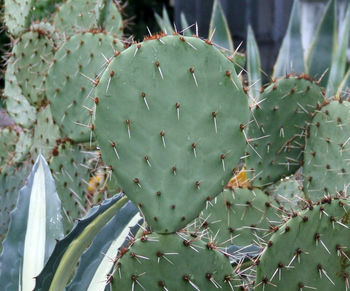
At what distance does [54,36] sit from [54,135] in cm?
41

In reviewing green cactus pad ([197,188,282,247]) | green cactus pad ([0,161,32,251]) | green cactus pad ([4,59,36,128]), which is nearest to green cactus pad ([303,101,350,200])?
green cactus pad ([197,188,282,247])

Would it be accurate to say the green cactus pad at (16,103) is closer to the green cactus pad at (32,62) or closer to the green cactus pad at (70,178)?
the green cactus pad at (32,62)

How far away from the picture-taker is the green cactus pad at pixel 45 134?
276cm

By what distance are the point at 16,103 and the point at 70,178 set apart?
0.63 m

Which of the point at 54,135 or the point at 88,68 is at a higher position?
the point at 88,68

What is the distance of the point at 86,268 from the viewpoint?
1914 mm

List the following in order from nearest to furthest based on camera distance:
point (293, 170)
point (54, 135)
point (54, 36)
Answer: point (293, 170) < point (54, 135) < point (54, 36)

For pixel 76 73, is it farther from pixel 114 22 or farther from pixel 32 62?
pixel 114 22

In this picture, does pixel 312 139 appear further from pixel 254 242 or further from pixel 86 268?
pixel 86 268

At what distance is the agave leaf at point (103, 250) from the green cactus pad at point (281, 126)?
0.47 meters

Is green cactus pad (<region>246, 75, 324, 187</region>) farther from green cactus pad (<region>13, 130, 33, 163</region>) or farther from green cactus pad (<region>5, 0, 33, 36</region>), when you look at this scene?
green cactus pad (<region>5, 0, 33, 36</region>)

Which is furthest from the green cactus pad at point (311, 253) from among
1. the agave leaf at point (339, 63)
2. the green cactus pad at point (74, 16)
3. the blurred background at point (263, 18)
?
the blurred background at point (263, 18)

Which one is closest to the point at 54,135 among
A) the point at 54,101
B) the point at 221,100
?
the point at 54,101

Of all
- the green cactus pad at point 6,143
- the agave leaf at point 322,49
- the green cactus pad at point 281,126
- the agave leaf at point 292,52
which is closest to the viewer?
the green cactus pad at point 281,126
